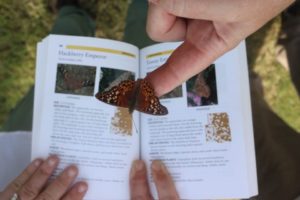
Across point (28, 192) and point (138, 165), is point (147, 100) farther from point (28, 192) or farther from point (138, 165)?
point (28, 192)

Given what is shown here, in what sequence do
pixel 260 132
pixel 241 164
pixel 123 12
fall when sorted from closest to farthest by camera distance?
pixel 241 164 → pixel 260 132 → pixel 123 12

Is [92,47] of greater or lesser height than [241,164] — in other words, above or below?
above

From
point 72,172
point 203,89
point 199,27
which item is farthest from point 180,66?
point 72,172

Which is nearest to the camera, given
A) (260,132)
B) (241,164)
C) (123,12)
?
(241,164)

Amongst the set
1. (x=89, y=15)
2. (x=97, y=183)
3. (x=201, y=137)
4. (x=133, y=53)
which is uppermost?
(x=89, y=15)

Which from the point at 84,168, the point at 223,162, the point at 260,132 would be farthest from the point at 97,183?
the point at 260,132

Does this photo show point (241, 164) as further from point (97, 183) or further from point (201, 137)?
point (97, 183)

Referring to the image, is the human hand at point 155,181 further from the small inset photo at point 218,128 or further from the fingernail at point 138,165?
the small inset photo at point 218,128
